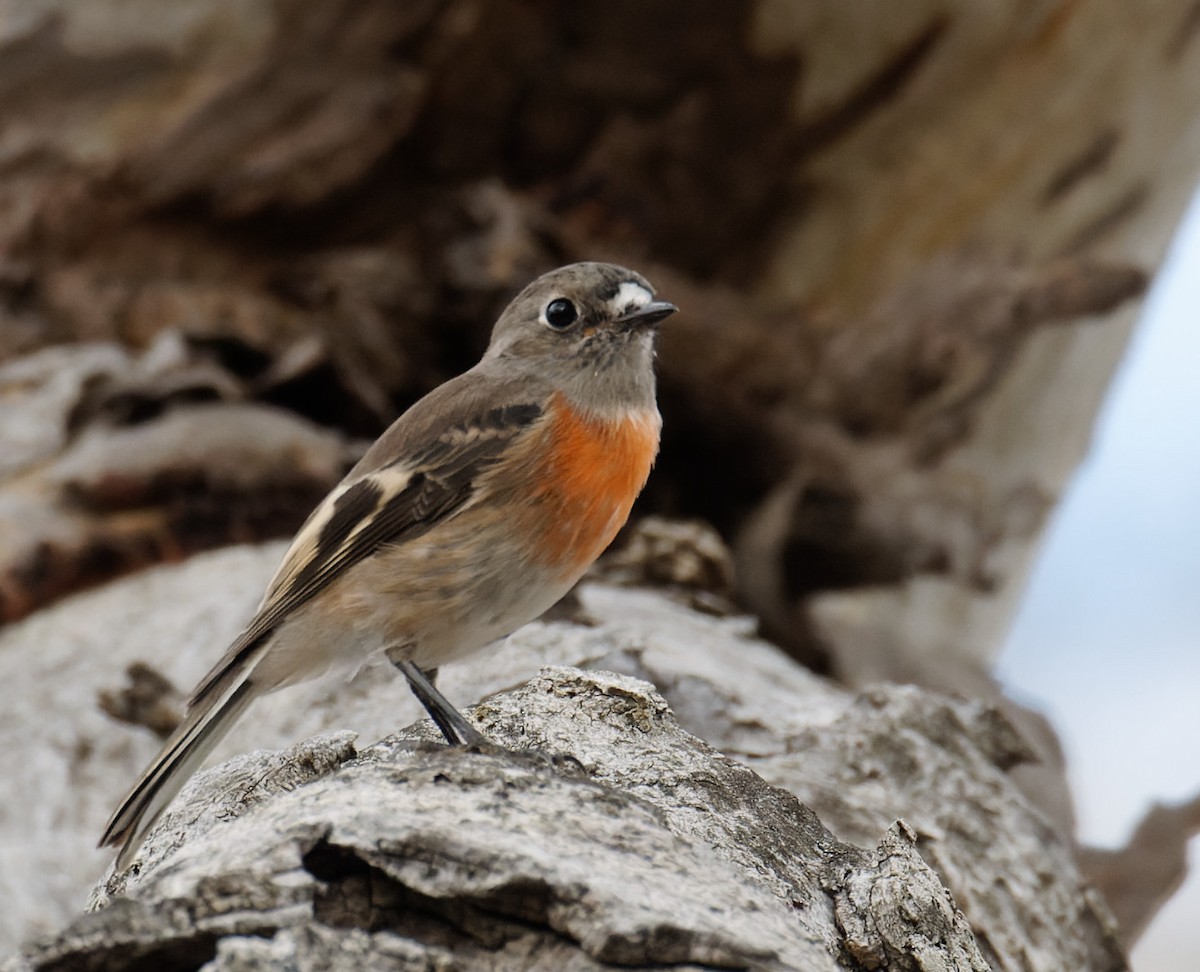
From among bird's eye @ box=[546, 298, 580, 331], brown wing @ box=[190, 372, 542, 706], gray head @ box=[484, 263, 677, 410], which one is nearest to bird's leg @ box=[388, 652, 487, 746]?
brown wing @ box=[190, 372, 542, 706]

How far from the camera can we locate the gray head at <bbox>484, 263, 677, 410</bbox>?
3.37 m

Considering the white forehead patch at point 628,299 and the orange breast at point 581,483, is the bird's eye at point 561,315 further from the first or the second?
the orange breast at point 581,483

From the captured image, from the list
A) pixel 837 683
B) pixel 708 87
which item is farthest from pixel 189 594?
pixel 708 87

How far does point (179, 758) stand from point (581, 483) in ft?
3.40

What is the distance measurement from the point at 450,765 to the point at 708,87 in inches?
168

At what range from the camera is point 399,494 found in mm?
3078

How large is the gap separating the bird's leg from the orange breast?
370mm

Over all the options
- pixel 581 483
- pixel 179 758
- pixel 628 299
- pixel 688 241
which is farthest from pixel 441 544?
pixel 688 241

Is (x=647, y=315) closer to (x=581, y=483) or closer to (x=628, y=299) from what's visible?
(x=628, y=299)

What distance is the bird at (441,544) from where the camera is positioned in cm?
289

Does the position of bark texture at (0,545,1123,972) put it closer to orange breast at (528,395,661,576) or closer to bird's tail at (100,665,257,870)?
bird's tail at (100,665,257,870)

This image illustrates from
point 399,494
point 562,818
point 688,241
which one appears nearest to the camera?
point 562,818

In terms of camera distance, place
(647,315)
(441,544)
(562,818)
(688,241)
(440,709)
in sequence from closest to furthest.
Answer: (562,818) → (440,709) → (441,544) → (647,315) → (688,241)

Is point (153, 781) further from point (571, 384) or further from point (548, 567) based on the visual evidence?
point (571, 384)
